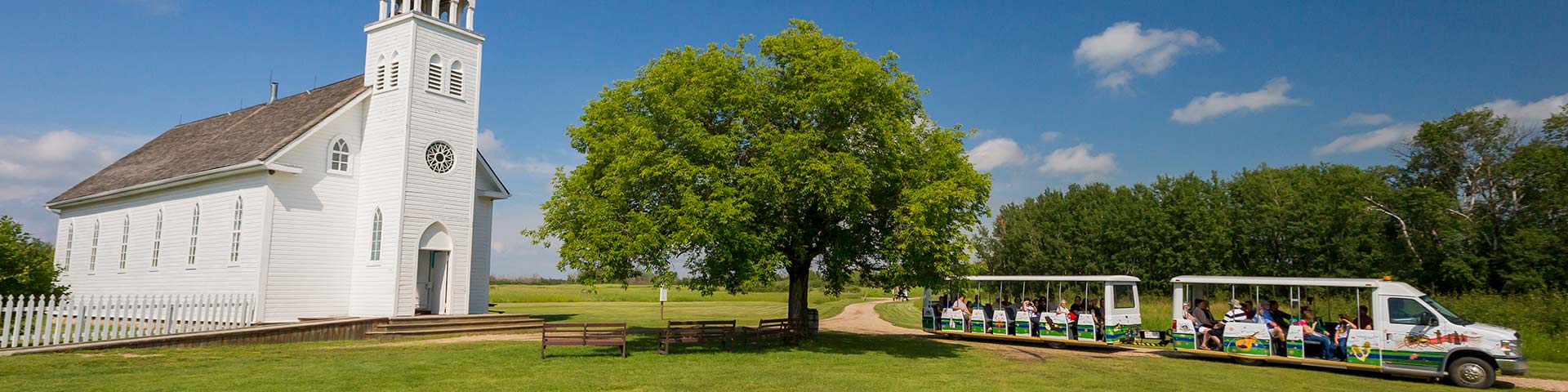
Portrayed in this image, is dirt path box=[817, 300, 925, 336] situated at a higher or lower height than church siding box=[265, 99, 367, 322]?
lower

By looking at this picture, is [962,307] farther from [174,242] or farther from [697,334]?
[174,242]

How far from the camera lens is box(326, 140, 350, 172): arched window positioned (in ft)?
81.6

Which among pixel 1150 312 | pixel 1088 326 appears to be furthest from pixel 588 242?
pixel 1150 312

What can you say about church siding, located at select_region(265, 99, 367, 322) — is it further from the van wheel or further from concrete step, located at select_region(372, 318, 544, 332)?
the van wheel

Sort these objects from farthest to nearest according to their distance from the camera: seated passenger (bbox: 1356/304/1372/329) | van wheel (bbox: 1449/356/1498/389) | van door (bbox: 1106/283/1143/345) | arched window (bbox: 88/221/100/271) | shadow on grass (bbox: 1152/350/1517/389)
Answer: arched window (bbox: 88/221/100/271), van door (bbox: 1106/283/1143/345), seated passenger (bbox: 1356/304/1372/329), shadow on grass (bbox: 1152/350/1517/389), van wheel (bbox: 1449/356/1498/389)

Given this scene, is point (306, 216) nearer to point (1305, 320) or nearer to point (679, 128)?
point (679, 128)

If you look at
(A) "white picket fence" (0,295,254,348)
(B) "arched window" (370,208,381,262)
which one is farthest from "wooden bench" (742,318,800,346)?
(A) "white picket fence" (0,295,254,348)

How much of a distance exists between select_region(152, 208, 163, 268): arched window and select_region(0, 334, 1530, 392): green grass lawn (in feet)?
34.7

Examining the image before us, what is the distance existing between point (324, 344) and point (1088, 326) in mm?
19281

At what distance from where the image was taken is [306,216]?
2395 centimetres

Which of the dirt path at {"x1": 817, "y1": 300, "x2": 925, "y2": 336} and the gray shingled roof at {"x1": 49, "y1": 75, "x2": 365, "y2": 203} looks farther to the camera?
the dirt path at {"x1": 817, "y1": 300, "x2": 925, "y2": 336}

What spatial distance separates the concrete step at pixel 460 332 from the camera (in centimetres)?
2230

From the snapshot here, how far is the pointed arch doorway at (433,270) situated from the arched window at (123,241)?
10.5 m

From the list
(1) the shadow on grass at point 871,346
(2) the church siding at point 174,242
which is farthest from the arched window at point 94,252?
(1) the shadow on grass at point 871,346
